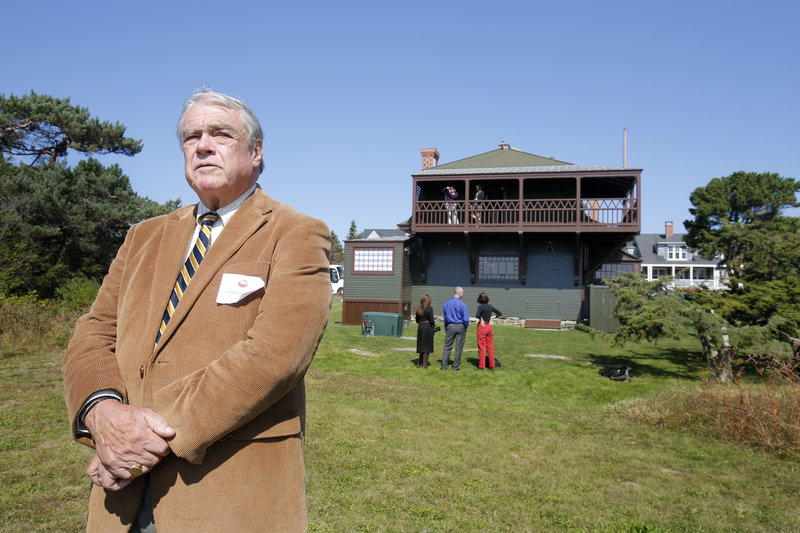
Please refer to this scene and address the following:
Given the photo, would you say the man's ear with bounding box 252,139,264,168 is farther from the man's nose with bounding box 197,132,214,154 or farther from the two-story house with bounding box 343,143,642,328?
the two-story house with bounding box 343,143,642,328

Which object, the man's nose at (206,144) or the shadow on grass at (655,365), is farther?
the shadow on grass at (655,365)

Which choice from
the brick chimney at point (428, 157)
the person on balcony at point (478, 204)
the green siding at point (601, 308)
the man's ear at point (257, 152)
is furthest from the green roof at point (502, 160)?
the man's ear at point (257, 152)

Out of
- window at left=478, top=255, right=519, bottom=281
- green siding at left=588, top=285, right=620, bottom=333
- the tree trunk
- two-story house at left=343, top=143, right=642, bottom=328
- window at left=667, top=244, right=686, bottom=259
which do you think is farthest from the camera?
window at left=667, top=244, right=686, bottom=259

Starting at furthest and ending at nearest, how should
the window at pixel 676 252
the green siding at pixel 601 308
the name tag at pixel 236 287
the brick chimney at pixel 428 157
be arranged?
1. the window at pixel 676 252
2. the brick chimney at pixel 428 157
3. the green siding at pixel 601 308
4. the name tag at pixel 236 287

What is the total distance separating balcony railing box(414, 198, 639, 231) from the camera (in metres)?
24.0

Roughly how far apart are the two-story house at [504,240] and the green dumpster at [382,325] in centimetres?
538

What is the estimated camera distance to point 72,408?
182cm

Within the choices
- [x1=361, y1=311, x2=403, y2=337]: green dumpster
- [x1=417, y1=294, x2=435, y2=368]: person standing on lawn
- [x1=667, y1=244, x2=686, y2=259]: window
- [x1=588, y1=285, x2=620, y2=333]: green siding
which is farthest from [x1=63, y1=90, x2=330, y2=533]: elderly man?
[x1=667, y1=244, x2=686, y2=259]: window

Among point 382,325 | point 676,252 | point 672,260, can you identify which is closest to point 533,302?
point 382,325

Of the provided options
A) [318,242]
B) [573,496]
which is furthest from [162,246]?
[573,496]

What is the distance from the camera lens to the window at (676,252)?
2731 inches

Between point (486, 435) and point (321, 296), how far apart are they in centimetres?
552

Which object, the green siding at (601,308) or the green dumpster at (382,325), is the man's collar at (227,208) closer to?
the green dumpster at (382,325)

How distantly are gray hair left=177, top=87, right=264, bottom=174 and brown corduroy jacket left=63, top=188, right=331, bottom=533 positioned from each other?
302 mm
